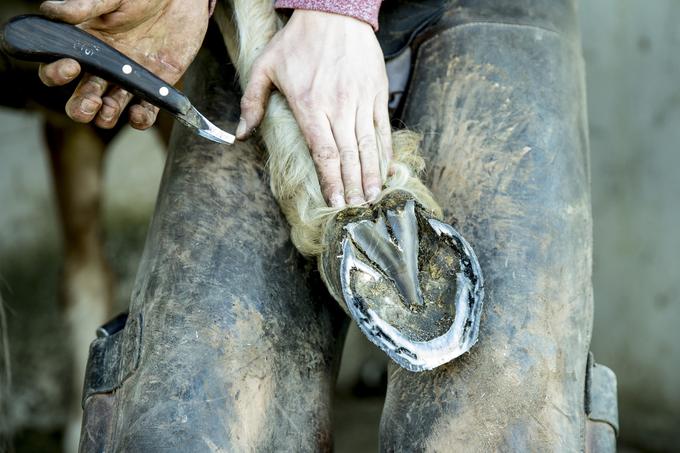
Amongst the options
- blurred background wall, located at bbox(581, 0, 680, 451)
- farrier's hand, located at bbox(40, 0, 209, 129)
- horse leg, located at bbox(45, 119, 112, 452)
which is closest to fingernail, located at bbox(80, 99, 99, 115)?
farrier's hand, located at bbox(40, 0, 209, 129)

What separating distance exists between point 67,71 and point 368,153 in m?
0.25

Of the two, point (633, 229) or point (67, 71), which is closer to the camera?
point (67, 71)

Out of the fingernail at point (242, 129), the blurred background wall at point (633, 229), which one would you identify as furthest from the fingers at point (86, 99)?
the blurred background wall at point (633, 229)

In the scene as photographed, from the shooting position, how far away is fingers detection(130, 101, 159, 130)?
75 centimetres

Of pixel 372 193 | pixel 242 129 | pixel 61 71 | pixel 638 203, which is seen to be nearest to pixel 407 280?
pixel 372 193

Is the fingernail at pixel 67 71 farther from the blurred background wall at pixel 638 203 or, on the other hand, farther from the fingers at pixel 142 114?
the blurred background wall at pixel 638 203

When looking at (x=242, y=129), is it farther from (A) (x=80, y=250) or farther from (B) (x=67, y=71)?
(A) (x=80, y=250)

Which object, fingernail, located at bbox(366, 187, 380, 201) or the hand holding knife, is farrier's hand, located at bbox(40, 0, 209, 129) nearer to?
the hand holding knife

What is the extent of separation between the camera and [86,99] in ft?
2.29

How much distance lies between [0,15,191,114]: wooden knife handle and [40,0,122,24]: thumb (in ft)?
0.03

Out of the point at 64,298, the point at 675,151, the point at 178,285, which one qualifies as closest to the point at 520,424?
the point at 178,285

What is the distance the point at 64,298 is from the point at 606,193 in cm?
96

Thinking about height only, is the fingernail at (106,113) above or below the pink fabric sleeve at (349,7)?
below

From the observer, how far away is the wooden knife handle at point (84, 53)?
644mm
